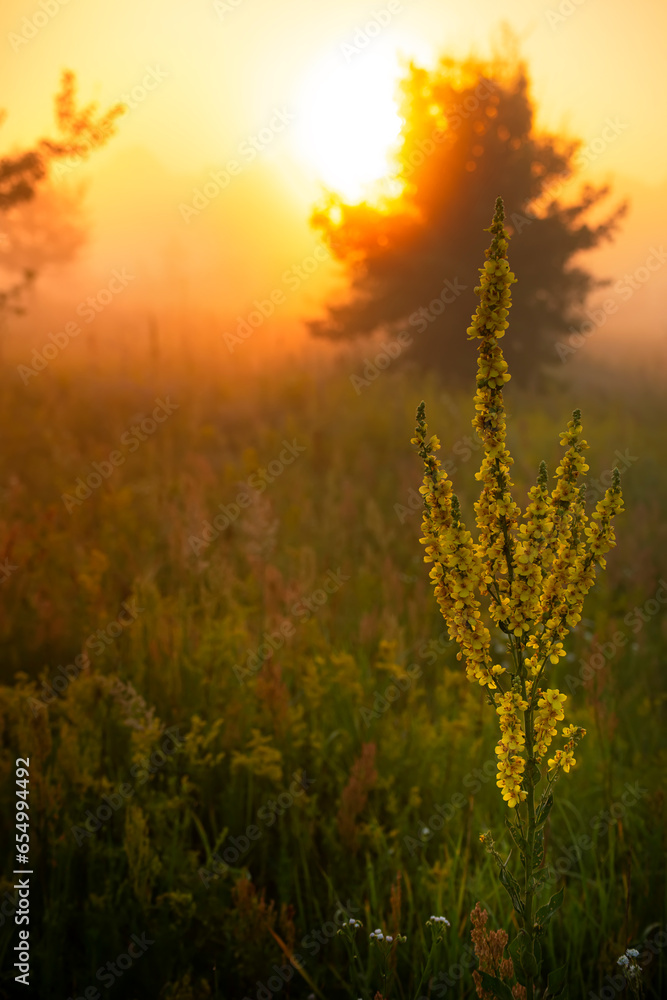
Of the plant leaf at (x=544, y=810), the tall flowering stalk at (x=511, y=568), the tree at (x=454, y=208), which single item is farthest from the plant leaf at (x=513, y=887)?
the tree at (x=454, y=208)

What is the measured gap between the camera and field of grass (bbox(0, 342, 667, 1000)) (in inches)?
94.6

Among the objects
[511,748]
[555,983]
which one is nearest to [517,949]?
[555,983]

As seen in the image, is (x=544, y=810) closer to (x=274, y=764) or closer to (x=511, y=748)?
(x=511, y=748)

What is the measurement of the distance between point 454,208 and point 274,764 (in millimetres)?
13100

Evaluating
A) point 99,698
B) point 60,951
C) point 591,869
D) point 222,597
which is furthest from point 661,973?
point 222,597

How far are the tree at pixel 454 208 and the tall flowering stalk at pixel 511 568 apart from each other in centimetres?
1213

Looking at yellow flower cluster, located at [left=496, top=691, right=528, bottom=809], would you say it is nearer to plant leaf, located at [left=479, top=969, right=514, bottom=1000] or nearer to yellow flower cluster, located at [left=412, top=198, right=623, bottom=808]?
yellow flower cluster, located at [left=412, top=198, right=623, bottom=808]

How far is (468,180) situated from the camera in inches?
531

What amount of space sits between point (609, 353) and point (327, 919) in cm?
2282

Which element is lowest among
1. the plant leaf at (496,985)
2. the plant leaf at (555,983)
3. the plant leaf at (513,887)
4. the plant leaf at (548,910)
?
the plant leaf at (555,983)

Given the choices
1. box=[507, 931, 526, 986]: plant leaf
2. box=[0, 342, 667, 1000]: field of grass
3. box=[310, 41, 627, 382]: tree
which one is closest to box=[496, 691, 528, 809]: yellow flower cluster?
box=[507, 931, 526, 986]: plant leaf

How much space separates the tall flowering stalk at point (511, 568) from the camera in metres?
1.56

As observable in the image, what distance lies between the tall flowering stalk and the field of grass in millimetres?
641

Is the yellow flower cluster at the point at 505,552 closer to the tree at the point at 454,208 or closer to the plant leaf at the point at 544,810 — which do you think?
the plant leaf at the point at 544,810
